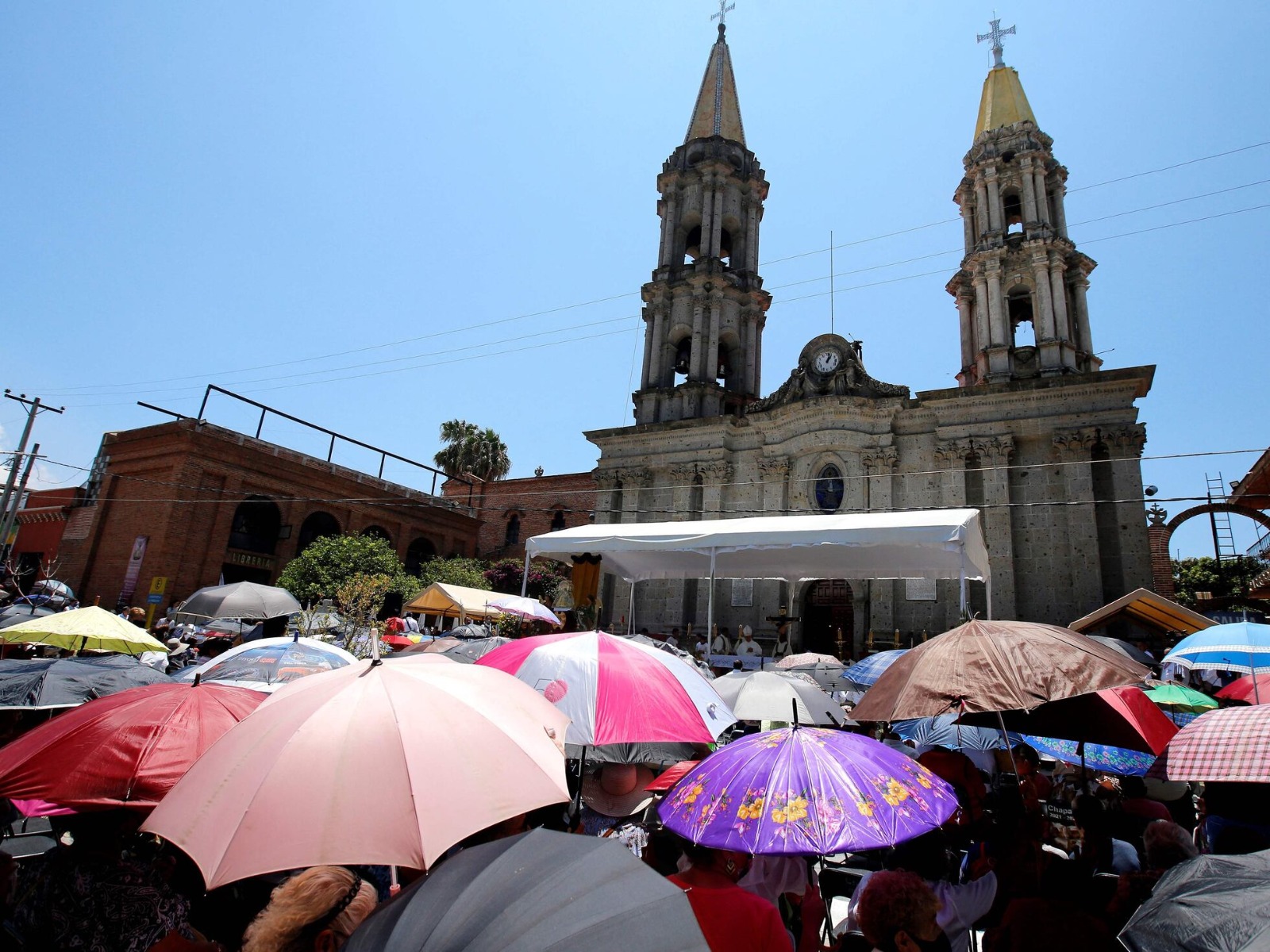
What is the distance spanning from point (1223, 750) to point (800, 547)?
37.9ft

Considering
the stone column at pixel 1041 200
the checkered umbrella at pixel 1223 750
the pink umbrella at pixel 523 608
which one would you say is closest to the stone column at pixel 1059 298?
the stone column at pixel 1041 200

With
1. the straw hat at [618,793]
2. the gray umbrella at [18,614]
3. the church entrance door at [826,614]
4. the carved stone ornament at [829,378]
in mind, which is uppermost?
the carved stone ornament at [829,378]

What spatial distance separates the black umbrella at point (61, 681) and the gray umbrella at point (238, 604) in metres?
7.37

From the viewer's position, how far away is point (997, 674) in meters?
4.81

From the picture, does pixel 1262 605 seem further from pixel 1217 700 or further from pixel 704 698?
pixel 704 698

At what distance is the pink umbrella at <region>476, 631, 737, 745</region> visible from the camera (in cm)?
534

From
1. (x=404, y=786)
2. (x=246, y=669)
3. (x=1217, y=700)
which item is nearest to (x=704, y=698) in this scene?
(x=404, y=786)

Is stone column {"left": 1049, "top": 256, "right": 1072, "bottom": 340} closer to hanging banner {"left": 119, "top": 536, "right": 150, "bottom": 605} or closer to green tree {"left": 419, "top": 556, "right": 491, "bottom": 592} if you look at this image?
green tree {"left": 419, "top": 556, "right": 491, "bottom": 592}

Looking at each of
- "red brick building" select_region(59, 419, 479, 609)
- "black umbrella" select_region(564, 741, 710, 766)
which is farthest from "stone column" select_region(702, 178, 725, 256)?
"black umbrella" select_region(564, 741, 710, 766)

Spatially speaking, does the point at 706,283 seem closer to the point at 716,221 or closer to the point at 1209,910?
the point at 716,221

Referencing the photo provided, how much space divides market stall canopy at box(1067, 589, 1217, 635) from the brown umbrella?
15.1 meters

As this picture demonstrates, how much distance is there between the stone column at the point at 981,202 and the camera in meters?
28.9

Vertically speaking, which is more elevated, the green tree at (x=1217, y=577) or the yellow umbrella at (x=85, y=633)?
the green tree at (x=1217, y=577)

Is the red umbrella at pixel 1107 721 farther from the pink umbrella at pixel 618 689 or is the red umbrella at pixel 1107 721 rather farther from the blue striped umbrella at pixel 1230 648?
the blue striped umbrella at pixel 1230 648
